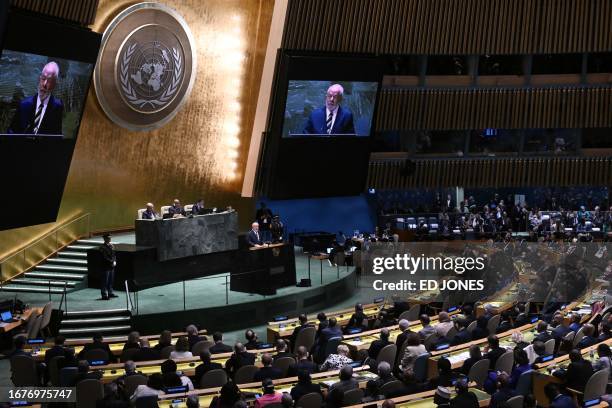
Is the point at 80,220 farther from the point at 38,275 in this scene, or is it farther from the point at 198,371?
the point at 198,371

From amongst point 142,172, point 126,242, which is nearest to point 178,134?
point 142,172

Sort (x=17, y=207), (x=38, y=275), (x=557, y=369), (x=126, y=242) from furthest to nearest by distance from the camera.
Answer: (x=126, y=242) → (x=38, y=275) → (x=17, y=207) → (x=557, y=369)

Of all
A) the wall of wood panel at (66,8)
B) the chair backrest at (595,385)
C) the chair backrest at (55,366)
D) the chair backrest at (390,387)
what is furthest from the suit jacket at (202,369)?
the wall of wood panel at (66,8)

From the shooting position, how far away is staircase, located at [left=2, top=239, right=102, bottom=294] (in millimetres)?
18125

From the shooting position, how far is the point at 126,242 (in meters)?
20.7

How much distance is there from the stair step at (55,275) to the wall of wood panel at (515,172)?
12.1 metres

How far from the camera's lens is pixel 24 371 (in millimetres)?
11672

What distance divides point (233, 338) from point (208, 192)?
27.5 ft

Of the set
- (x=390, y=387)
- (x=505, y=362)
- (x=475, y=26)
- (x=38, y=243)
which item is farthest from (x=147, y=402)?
(x=475, y=26)

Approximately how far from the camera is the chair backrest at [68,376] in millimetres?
10328

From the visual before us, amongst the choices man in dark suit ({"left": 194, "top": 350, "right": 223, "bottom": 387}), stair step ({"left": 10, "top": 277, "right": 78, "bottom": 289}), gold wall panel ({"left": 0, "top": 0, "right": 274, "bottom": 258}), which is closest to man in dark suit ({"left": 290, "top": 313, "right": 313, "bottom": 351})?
man in dark suit ({"left": 194, "top": 350, "right": 223, "bottom": 387})

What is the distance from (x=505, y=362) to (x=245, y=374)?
3.32m

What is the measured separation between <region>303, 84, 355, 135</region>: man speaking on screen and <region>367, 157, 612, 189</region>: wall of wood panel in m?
4.50

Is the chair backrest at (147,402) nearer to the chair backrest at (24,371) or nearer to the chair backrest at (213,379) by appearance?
the chair backrest at (213,379)
